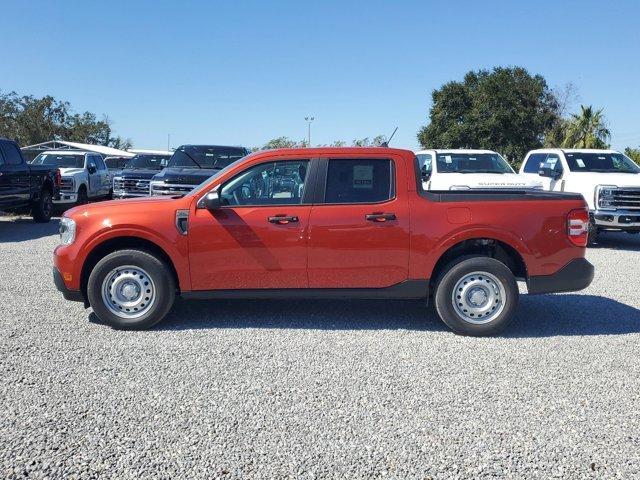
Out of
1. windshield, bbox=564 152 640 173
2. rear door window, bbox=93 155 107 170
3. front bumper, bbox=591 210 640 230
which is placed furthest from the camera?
rear door window, bbox=93 155 107 170

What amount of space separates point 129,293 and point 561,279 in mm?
4217

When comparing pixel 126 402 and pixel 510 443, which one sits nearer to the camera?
pixel 510 443

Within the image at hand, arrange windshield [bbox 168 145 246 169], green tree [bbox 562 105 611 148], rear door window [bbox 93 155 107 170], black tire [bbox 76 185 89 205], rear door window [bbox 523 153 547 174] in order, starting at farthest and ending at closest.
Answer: green tree [bbox 562 105 611 148]
rear door window [bbox 93 155 107 170]
black tire [bbox 76 185 89 205]
rear door window [bbox 523 153 547 174]
windshield [bbox 168 145 246 169]

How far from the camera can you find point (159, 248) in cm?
599

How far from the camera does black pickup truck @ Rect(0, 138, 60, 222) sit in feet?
43.5

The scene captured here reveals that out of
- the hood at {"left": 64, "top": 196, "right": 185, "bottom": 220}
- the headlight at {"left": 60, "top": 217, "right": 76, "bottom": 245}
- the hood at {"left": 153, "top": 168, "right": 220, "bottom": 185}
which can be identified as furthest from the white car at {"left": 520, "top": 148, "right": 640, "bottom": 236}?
the headlight at {"left": 60, "top": 217, "right": 76, "bottom": 245}

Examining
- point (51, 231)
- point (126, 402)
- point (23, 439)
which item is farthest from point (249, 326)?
point (51, 231)

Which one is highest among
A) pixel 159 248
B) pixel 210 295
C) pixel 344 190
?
pixel 344 190

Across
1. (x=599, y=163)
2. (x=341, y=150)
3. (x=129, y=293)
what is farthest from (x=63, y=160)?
(x=341, y=150)

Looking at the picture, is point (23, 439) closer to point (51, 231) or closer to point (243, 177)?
point (243, 177)

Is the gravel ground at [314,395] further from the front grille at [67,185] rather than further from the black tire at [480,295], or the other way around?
the front grille at [67,185]

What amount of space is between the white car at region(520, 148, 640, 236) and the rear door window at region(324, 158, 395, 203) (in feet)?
21.6

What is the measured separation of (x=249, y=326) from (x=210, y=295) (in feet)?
1.73

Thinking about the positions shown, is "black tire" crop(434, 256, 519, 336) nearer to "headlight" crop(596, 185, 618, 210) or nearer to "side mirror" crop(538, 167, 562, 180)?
"headlight" crop(596, 185, 618, 210)
